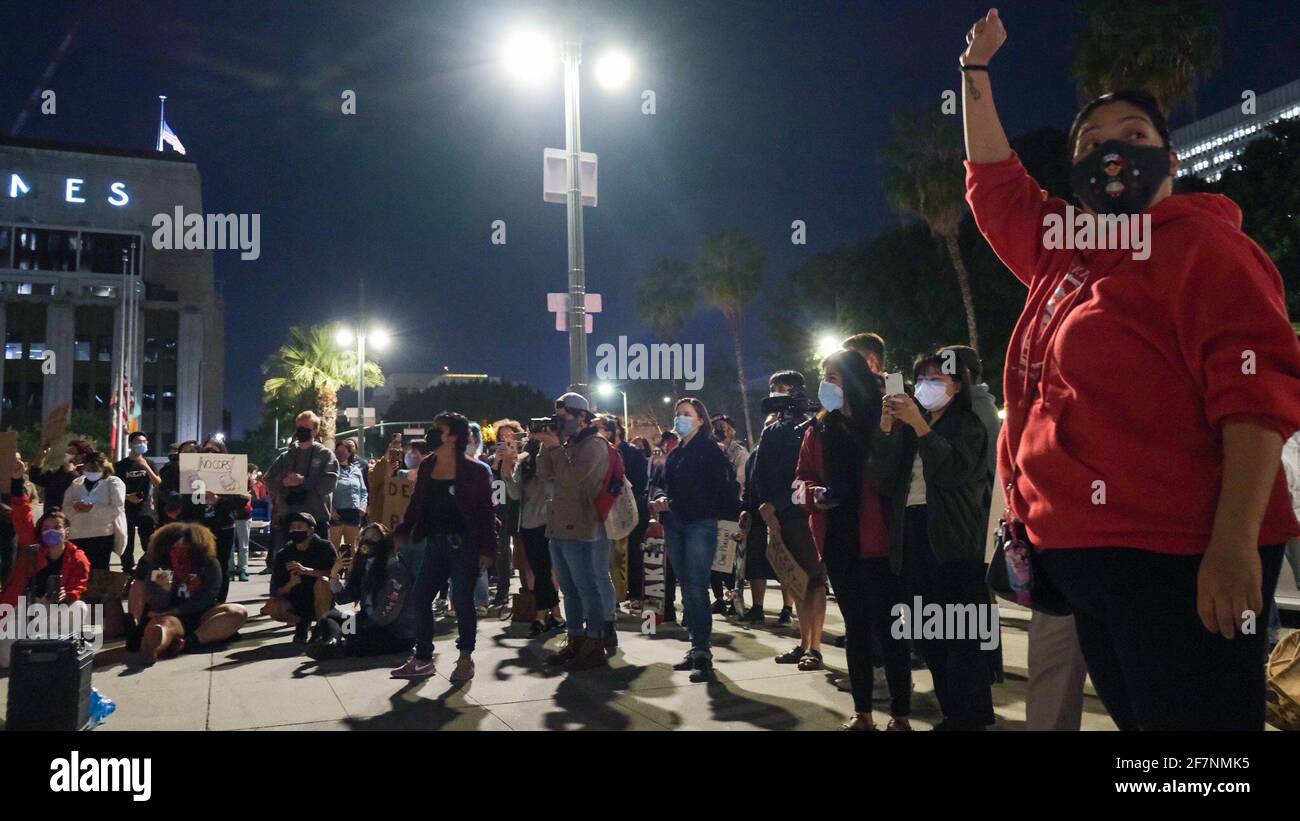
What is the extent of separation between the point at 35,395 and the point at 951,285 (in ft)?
209

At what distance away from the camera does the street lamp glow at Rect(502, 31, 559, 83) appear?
10746 millimetres

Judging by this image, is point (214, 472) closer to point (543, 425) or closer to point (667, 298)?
point (543, 425)

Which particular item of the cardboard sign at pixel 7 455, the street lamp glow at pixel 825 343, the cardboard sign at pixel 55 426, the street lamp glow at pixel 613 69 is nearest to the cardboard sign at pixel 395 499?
the cardboard sign at pixel 7 455

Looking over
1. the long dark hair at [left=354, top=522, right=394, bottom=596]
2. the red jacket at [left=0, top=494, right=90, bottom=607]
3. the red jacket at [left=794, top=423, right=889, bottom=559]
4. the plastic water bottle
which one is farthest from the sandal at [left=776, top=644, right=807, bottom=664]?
the red jacket at [left=0, top=494, right=90, bottom=607]

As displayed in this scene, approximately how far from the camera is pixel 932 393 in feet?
15.2

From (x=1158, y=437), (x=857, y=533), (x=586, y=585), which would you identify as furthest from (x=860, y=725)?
(x=1158, y=437)

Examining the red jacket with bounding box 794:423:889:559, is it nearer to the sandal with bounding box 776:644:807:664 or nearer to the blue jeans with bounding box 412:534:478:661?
the sandal with bounding box 776:644:807:664

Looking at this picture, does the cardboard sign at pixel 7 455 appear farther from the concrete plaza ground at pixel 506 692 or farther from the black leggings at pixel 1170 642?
the black leggings at pixel 1170 642

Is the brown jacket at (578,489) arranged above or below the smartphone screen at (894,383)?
below

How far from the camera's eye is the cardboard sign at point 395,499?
9.74 meters

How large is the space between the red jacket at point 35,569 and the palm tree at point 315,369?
2845 cm

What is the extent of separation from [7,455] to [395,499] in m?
3.77

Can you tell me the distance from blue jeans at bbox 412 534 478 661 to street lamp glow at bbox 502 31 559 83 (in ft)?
21.8

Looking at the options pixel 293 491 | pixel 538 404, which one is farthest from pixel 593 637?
pixel 538 404
